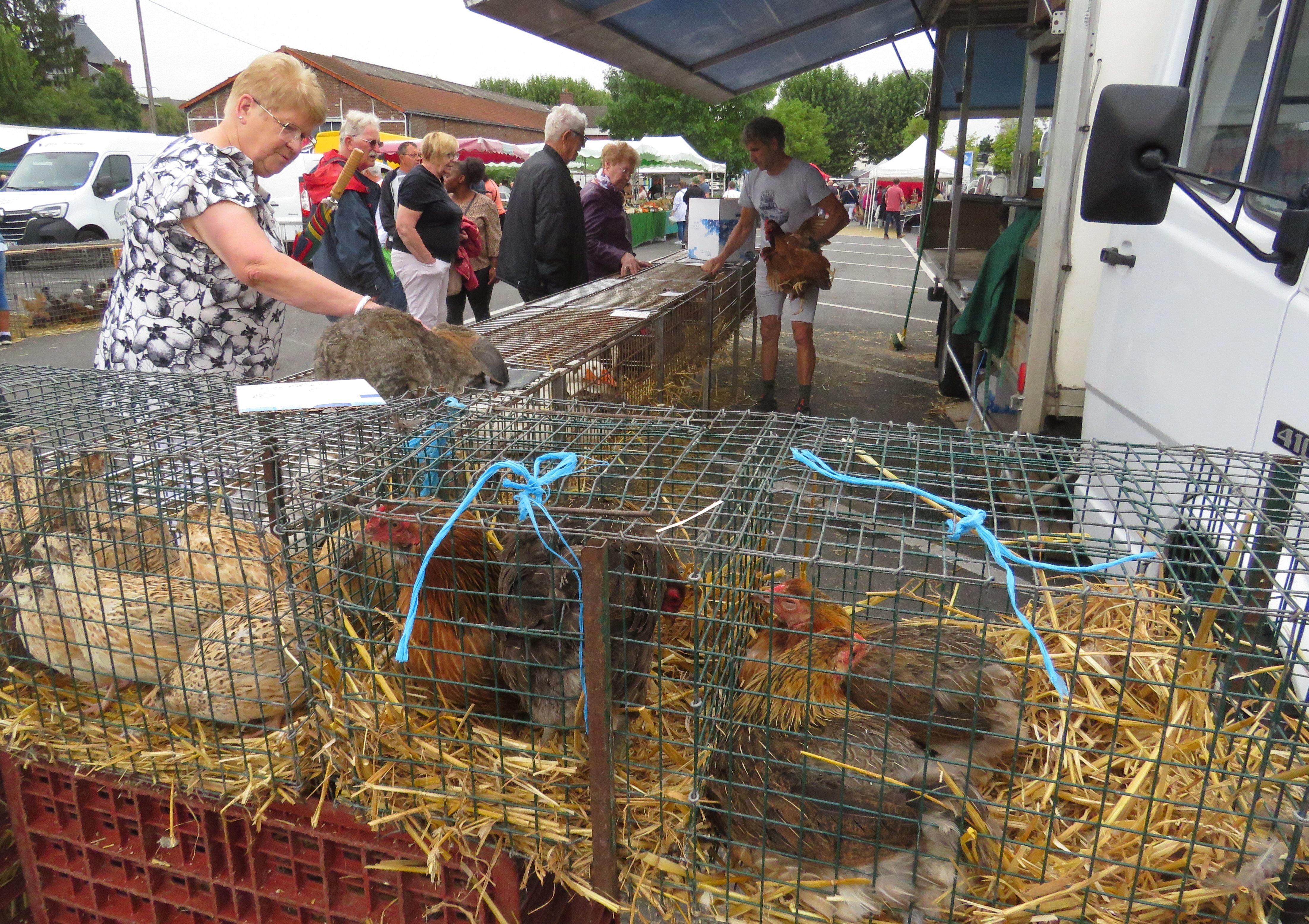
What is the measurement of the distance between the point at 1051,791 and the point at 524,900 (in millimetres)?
1166

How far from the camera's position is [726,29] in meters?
7.85

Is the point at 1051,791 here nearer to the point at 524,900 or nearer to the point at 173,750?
the point at 524,900

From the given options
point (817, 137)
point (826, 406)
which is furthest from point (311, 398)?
point (817, 137)

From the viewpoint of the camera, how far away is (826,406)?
863cm

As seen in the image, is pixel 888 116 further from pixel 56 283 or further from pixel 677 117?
pixel 56 283

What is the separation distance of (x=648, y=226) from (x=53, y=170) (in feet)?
59.5

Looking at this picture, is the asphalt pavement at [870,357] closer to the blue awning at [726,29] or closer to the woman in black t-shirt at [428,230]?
the woman in black t-shirt at [428,230]

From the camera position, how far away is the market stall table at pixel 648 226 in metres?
28.5

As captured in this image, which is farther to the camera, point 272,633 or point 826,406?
point 826,406

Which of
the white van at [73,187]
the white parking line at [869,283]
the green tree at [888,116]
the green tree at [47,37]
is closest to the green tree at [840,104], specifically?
the green tree at [888,116]

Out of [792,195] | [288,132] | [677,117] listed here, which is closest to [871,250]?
[677,117]

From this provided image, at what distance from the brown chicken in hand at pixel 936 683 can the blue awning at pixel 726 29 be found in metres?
4.42

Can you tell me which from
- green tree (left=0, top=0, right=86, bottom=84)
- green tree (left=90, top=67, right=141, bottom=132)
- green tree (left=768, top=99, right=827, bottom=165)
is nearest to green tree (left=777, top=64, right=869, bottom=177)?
green tree (left=768, top=99, right=827, bottom=165)

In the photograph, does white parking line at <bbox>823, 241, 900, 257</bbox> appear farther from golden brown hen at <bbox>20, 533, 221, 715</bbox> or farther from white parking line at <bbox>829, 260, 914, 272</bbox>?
golden brown hen at <bbox>20, 533, 221, 715</bbox>
